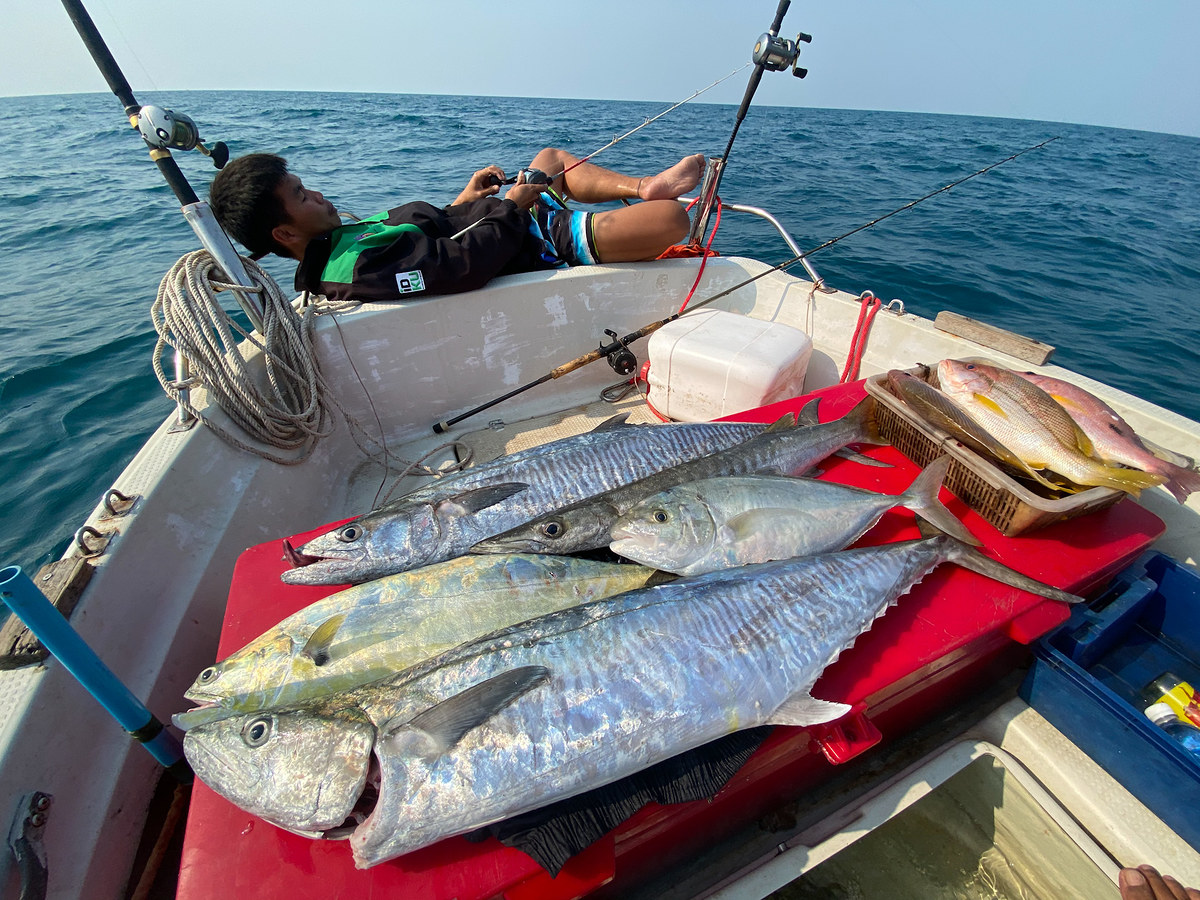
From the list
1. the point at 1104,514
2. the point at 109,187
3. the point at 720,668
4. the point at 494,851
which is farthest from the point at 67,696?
the point at 109,187

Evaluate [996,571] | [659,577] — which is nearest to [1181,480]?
[996,571]

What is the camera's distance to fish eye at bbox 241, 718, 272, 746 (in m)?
1.18

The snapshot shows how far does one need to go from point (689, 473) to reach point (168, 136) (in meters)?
2.71

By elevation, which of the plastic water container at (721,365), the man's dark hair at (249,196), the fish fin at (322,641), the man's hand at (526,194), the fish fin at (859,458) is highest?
the man's dark hair at (249,196)

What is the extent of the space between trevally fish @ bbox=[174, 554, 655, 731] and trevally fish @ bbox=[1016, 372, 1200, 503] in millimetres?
1763

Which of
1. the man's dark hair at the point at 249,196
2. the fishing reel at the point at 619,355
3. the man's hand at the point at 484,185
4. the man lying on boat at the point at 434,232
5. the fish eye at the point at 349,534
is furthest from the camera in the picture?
the man's hand at the point at 484,185

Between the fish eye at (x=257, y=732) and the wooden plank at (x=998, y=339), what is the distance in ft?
11.3

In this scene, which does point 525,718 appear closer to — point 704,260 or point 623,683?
point 623,683

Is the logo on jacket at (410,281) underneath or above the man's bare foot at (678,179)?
underneath

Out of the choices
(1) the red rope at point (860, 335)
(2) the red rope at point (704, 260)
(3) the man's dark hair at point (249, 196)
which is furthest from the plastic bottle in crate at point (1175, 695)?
(3) the man's dark hair at point (249, 196)

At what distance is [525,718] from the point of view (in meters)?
1.17

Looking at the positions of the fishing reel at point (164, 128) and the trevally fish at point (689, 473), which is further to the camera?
the fishing reel at point (164, 128)

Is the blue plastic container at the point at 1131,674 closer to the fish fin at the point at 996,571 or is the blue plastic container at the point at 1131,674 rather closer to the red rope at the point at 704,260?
the fish fin at the point at 996,571

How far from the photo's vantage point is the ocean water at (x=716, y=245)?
4953 millimetres
